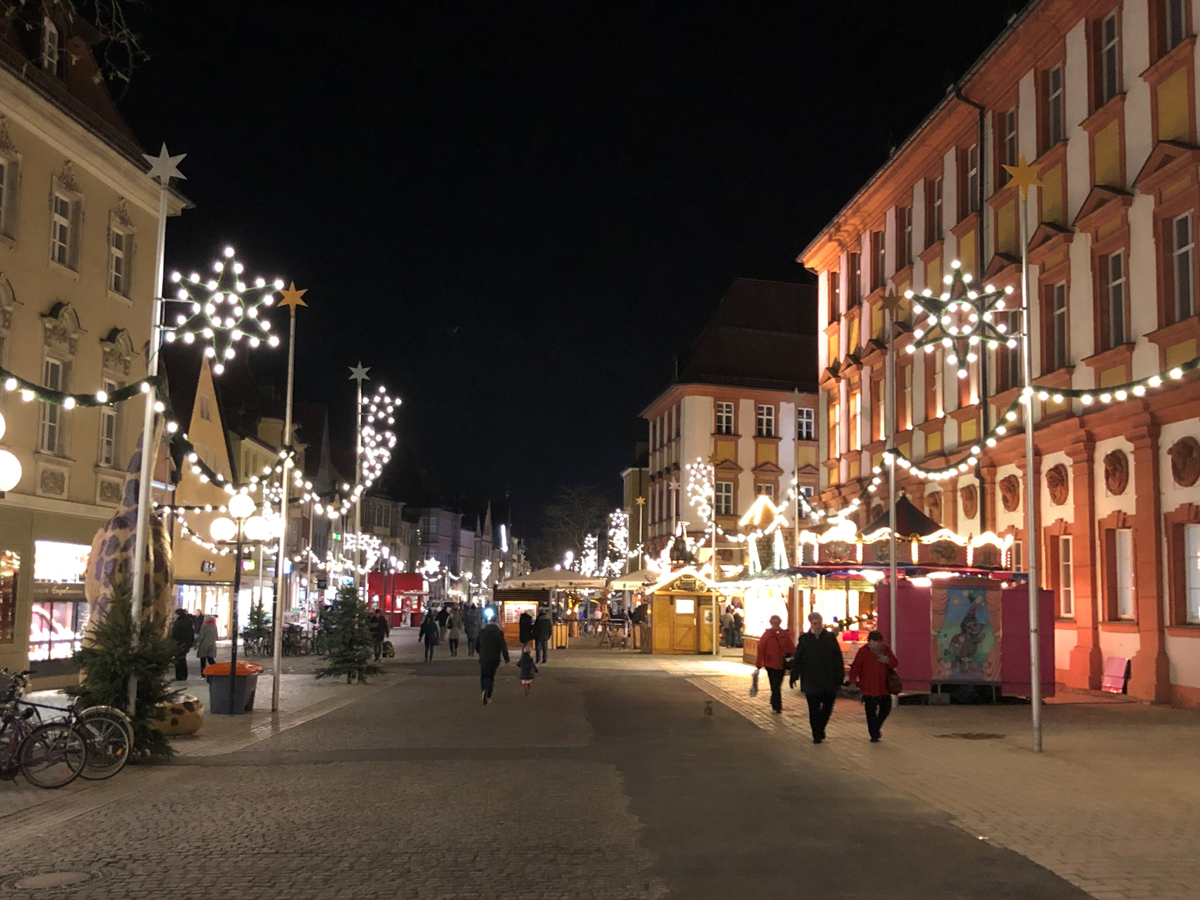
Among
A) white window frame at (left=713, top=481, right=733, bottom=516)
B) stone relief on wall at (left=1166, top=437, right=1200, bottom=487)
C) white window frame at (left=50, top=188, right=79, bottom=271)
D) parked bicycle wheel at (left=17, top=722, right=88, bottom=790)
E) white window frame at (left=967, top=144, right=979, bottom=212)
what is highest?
white window frame at (left=967, top=144, right=979, bottom=212)

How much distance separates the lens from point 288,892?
8.15 metres

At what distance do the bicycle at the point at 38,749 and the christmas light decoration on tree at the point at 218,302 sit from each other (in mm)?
5179

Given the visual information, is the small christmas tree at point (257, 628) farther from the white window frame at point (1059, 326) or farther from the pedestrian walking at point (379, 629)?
the white window frame at point (1059, 326)

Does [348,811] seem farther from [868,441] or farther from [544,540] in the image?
[544,540]

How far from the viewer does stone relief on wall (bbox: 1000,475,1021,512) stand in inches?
1178

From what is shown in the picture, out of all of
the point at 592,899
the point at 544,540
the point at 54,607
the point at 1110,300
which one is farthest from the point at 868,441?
the point at 544,540

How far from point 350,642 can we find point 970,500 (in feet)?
50.9

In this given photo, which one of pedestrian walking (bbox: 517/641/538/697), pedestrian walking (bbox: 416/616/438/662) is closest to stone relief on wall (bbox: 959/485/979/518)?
pedestrian walking (bbox: 517/641/538/697)

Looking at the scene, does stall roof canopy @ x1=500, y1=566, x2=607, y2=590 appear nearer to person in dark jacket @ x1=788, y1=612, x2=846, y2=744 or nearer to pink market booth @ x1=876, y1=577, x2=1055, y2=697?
pink market booth @ x1=876, y1=577, x2=1055, y2=697

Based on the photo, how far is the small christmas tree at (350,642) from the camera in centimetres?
2962

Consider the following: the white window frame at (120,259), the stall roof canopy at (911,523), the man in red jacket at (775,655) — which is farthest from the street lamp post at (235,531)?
the stall roof canopy at (911,523)

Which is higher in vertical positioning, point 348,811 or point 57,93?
point 57,93

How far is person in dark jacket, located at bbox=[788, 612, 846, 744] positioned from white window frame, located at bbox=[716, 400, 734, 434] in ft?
158

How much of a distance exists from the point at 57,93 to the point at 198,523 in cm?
2513
